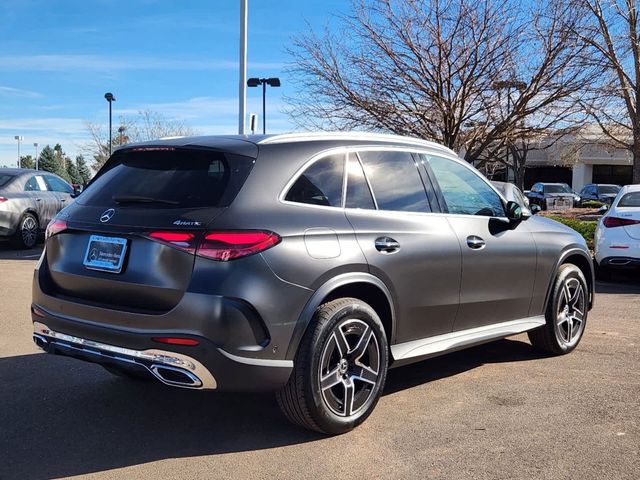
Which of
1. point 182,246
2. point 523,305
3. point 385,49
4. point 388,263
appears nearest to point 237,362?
point 182,246

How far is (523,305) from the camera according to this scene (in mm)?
5535

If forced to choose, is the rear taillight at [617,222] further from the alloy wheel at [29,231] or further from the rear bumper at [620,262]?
the alloy wheel at [29,231]

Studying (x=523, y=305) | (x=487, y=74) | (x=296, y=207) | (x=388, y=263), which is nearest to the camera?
(x=296, y=207)

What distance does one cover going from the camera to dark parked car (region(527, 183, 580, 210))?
3562 cm

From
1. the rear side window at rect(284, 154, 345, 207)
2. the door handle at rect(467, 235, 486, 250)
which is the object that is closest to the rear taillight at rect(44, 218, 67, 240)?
the rear side window at rect(284, 154, 345, 207)

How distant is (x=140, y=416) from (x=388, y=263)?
188 cm

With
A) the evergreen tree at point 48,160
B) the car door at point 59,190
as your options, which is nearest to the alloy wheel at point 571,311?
the car door at point 59,190

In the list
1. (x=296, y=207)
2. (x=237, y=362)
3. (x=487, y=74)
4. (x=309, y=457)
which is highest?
(x=487, y=74)

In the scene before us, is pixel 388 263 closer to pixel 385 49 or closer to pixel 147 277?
pixel 147 277

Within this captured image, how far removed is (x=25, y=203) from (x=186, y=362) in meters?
11.6

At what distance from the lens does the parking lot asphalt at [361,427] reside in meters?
3.65

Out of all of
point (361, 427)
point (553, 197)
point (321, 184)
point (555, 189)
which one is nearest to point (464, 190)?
point (321, 184)

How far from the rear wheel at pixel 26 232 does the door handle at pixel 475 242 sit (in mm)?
11200

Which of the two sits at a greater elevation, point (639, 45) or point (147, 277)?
point (639, 45)
